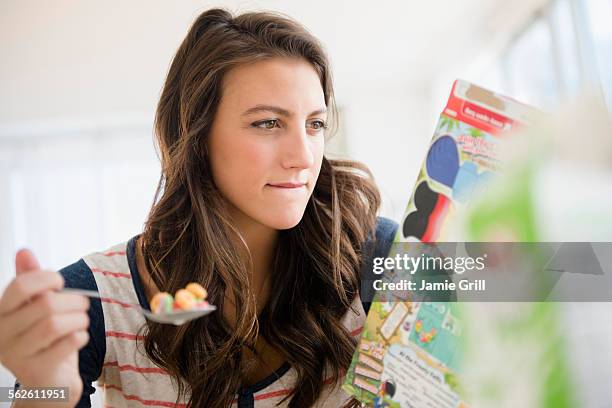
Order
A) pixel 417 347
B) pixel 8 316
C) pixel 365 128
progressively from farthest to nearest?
1. pixel 365 128
2. pixel 417 347
3. pixel 8 316

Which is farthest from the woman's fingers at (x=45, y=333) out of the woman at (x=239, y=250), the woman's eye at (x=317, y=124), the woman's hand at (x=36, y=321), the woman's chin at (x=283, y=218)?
the woman's eye at (x=317, y=124)

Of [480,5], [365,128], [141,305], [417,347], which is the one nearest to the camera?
[417,347]

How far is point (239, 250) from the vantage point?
1041 millimetres

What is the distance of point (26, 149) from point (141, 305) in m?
5.38

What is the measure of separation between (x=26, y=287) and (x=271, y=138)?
0.43 metres

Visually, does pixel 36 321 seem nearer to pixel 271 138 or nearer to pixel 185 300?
pixel 185 300

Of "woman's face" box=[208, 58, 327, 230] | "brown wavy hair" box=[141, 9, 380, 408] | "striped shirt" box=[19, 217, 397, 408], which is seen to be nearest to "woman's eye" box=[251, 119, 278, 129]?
"woman's face" box=[208, 58, 327, 230]

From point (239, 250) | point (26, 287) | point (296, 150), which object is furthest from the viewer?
point (239, 250)

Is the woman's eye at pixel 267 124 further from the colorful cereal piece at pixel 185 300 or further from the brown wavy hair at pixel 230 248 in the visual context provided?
the colorful cereal piece at pixel 185 300

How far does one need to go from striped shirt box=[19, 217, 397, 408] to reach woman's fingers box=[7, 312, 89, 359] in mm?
317

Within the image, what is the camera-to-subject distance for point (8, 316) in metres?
0.60

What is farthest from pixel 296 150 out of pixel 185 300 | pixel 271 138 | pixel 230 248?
pixel 185 300

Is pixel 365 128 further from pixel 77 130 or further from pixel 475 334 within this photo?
pixel 475 334

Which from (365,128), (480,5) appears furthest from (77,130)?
(480,5)
